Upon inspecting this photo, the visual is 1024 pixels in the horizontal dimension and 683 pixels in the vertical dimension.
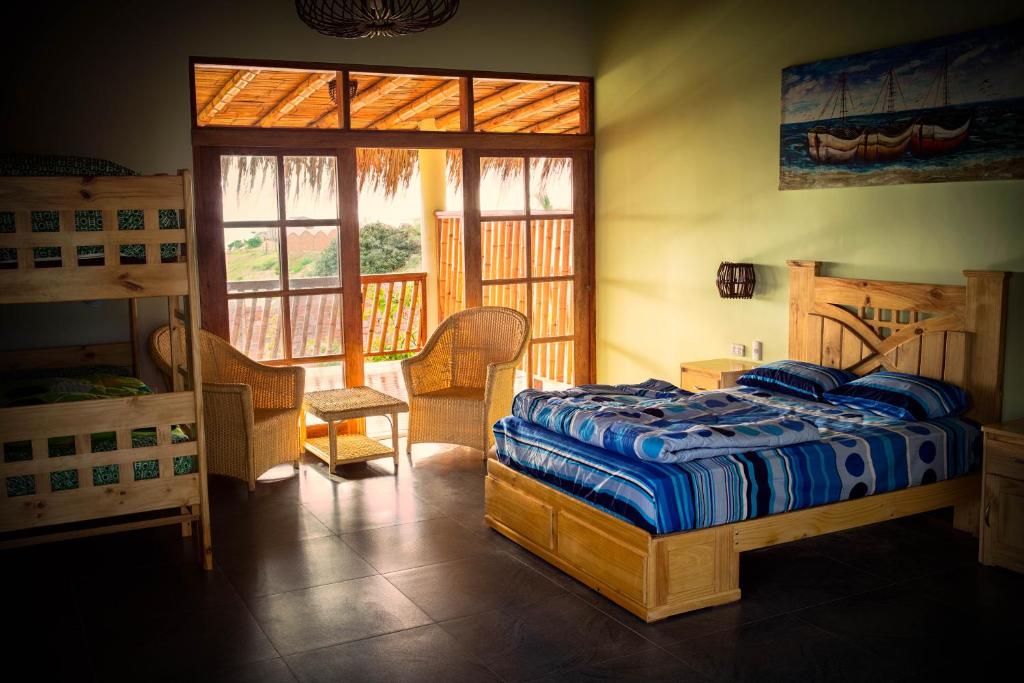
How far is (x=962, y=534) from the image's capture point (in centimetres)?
449

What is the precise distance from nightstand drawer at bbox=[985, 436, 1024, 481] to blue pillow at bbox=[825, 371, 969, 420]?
0.35 meters

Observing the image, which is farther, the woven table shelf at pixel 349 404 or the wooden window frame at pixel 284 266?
the wooden window frame at pixel 284 266

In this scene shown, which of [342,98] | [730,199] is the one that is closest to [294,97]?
[342,98]

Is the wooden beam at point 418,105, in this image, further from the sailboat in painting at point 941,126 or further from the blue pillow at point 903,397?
the blue pillow at point 903,397

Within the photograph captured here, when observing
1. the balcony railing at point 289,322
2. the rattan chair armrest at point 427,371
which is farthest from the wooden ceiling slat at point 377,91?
the rattan chair armrest at point 427,371

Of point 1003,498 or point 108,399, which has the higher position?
point 108,399

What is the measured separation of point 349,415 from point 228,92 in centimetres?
211

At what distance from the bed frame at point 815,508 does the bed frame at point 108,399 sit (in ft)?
4.87

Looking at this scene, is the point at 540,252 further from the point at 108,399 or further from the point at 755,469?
the point at 108,399

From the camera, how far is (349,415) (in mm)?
5574

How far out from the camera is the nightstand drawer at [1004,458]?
3.96 m

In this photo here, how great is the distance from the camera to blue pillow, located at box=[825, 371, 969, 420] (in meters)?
4.38

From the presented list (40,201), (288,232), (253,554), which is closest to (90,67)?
(288,232)

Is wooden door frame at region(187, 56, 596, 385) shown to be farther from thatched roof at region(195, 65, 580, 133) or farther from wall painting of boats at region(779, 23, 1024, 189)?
wall painting of boats at region(779, 23, 1024, 189)
